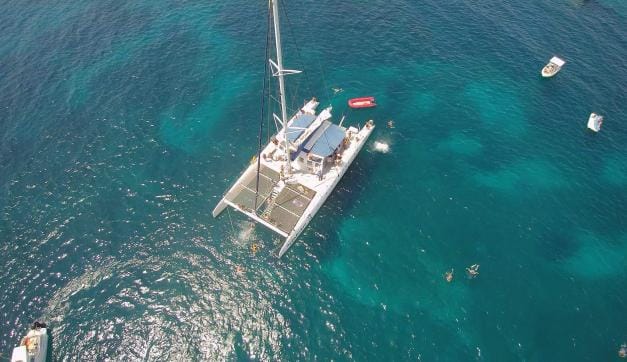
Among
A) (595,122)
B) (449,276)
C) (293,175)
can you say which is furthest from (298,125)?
(595,122)

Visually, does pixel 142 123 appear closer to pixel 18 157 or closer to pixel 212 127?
pixel 212 127

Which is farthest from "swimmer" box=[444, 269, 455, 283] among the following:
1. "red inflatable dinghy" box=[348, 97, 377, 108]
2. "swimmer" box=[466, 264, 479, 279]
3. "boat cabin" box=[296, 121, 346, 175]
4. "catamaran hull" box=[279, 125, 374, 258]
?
"red inflatable dinghy" box=[348, 97, 377, 108]

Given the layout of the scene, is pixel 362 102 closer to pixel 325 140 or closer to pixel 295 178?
pixel 325 140

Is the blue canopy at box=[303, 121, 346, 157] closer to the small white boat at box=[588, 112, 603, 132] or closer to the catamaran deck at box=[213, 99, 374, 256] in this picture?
the catamaran deck at box=[213, 99, 374, 256]

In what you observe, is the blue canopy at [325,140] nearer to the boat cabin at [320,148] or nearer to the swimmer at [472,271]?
the boat cabin at [320,148]

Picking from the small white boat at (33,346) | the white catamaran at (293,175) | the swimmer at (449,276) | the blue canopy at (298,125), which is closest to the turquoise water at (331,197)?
the swimmer at (449,276)

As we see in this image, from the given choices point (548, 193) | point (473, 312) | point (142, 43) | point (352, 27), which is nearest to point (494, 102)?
point (548, 193)
